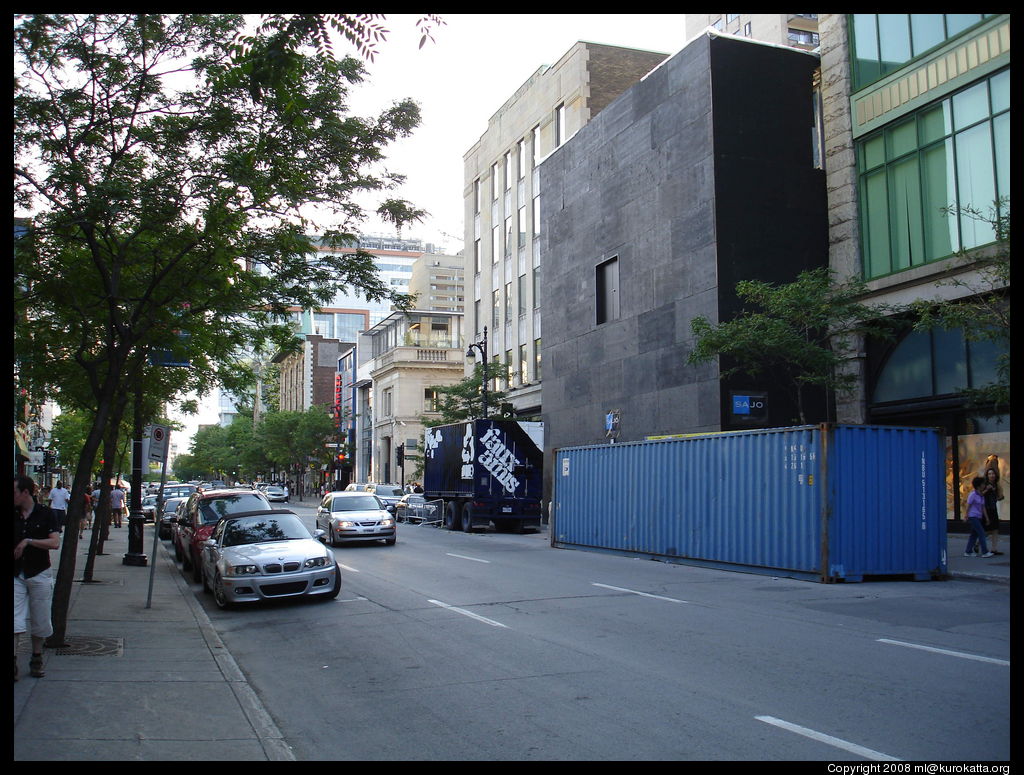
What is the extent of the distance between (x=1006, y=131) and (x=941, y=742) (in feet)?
63.9

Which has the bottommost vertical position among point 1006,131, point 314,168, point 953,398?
point 953,398

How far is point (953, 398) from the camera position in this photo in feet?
74.7

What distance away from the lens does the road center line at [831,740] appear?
5.57 metres

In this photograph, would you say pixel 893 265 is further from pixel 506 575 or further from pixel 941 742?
pixel 941 742

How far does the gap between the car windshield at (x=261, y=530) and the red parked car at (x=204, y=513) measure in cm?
298

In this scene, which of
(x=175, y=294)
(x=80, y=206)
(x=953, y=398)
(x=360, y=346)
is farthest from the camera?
(x=360, y=346)

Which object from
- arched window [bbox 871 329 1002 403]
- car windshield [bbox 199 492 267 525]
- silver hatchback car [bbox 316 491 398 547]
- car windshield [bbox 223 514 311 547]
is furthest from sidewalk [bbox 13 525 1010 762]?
arched window [bbox 871 329 1002 403]

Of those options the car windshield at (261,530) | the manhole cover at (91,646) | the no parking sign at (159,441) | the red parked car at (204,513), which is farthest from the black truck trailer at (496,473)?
the manhole cover at (91,646)

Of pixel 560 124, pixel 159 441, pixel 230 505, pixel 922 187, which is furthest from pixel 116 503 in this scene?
pixel 922 187

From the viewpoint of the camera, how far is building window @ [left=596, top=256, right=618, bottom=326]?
34.4 meters

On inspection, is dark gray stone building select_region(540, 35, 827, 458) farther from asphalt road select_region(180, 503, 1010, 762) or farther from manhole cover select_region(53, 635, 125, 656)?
manhole cover select_region(53, 635, 125, 656)

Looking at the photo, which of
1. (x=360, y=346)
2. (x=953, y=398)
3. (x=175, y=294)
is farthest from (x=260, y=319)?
(x=360, y=346)

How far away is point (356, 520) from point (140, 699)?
57.0 ft

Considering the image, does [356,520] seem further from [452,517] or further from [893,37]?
[893,37]
